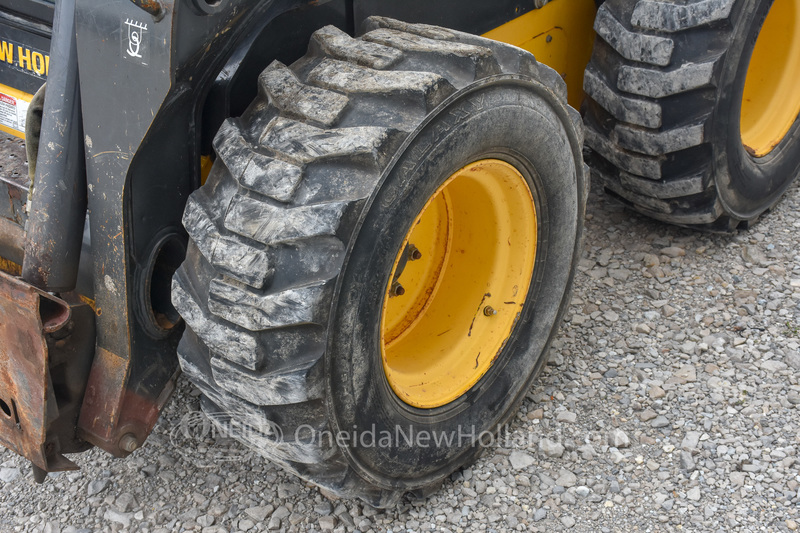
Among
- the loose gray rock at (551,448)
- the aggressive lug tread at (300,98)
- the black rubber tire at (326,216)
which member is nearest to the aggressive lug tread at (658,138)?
the black rubber tire at (326,216)

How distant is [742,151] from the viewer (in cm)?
293

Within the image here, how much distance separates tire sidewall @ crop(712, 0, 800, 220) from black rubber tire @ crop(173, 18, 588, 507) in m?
1.02

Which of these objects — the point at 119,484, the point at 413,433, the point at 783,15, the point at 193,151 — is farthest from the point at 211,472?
the point at 783,15

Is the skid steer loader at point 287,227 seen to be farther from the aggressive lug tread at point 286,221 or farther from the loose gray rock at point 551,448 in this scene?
the loose gray rock at point 551,448

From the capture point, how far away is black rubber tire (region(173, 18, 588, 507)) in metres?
1.59

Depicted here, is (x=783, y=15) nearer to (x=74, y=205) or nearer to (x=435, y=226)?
(x=435, y=226)

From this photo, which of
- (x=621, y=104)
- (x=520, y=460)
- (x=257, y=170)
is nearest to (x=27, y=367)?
(x=257, y=170)

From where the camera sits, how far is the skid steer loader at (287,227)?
5.23 feet

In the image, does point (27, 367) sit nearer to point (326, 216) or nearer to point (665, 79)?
point (326, 216)

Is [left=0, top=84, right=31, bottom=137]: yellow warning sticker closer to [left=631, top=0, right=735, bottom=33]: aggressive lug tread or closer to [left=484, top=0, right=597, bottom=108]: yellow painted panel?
[left=484, top=0, right=597, bottom=108]: yellow painted panel

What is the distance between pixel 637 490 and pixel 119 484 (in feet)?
4.65

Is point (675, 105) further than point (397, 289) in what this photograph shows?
Yes

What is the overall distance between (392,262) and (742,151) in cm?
175

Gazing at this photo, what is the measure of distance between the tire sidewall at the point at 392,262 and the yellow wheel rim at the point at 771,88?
124cm
